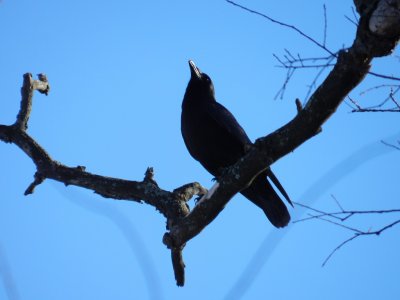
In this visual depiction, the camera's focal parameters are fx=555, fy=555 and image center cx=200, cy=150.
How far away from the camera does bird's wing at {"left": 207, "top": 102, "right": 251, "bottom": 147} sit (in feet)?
16.6

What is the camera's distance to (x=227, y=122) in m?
5.17

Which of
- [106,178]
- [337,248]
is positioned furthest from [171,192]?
[337,248]

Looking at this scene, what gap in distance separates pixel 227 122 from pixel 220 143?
230 millimetres

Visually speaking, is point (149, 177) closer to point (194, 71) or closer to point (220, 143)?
point (220, 143)

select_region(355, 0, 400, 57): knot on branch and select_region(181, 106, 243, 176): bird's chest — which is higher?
select_region(181, 106, 243, 176): bird's chest

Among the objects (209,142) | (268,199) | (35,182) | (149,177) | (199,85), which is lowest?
(35,182)

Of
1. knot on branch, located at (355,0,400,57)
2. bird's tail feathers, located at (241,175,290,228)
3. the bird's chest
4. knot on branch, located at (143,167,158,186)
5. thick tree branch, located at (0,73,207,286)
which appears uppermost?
the bird's chest

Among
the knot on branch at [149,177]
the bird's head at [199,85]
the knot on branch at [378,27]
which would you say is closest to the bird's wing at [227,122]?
the bird's head at [199,85]

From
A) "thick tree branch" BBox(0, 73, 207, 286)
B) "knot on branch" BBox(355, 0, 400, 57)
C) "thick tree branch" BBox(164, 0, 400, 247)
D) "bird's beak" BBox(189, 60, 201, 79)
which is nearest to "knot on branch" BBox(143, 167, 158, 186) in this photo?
"thick tree branch" BBox(0, 73, 207, 286)

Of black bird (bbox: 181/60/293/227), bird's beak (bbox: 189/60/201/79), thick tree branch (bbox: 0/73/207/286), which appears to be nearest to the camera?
thick tree branch (bbox: 0/73/207/286)

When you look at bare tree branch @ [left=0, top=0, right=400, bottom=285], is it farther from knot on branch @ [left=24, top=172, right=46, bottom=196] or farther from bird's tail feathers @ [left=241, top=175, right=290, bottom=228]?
bird's tail feathers @ [left=241, top=175, right=290, bottom=228]

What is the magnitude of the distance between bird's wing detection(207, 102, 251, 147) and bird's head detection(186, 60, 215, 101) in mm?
285

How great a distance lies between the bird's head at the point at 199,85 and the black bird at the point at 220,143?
118 millimetres

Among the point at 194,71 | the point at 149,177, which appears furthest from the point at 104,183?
the point at 194,71
